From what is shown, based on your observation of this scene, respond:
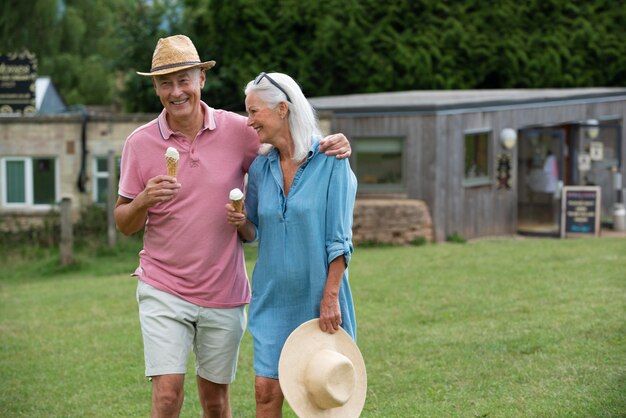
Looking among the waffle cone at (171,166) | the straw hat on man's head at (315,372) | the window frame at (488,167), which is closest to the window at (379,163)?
the window frame at (488,167)

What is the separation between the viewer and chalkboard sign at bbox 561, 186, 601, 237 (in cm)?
2192

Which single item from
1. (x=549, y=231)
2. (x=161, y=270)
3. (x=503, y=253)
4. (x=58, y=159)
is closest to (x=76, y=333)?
(x=161, y=270)

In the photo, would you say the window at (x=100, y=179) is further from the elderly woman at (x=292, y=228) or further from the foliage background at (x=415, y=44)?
the elderly woman at (x=292, y=228)

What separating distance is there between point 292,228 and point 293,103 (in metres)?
0.58

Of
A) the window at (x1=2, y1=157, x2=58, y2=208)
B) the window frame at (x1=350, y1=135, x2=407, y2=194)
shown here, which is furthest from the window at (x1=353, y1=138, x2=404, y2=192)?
the window at (x1=2, y1=157, x2=58, y2=208)

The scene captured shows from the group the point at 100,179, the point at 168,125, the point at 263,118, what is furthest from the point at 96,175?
the point at 263,118

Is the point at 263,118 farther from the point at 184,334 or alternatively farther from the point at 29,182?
the point at 29,182

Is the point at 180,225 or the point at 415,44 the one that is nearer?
the point at 180,225

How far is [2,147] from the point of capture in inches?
877

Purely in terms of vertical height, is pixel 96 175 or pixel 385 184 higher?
pixel 96 175

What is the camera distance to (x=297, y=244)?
5312mm

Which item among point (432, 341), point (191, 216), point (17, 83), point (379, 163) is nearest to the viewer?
point (191, 216)

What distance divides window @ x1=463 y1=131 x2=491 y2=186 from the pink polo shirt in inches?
658

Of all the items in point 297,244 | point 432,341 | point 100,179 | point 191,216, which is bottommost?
point 432,341
